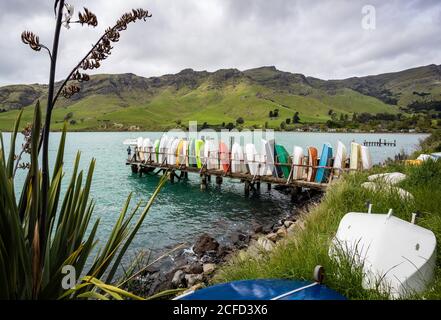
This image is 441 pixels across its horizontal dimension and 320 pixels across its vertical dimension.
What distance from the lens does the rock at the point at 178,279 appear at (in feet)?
29.8

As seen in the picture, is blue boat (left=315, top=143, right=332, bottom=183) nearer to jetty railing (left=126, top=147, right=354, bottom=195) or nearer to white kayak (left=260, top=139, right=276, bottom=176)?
jetty railing (left=126, top=147, right=354, bottom=195)

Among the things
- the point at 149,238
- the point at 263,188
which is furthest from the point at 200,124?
the point at 149,238

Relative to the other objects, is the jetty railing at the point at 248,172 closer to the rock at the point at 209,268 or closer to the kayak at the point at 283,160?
the kayak at the point at 283,160

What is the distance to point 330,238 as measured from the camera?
16.9 feet

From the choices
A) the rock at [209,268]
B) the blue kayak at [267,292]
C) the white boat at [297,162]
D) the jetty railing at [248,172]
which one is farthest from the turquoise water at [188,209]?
the blue kayak at [267,292]

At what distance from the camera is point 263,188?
2652 cm

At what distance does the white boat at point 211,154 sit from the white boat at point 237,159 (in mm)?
2016

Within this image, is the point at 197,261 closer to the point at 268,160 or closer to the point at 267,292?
the point at 267,292

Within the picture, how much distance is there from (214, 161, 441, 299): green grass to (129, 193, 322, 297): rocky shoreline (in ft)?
5.52

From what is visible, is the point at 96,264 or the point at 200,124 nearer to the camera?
the point at 96,264

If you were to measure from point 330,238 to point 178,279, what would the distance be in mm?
5632
